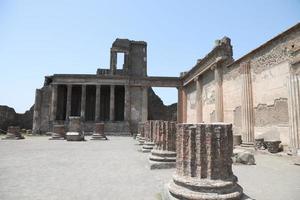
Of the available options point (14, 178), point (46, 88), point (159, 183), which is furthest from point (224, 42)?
point (46, 88)

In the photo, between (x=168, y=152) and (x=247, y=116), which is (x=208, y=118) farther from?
(x=168, y=152)

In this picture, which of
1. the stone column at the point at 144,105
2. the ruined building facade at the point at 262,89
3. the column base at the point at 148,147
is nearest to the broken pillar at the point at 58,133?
the column base at the point at 148,147

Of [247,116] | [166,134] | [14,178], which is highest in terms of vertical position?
[247,116]

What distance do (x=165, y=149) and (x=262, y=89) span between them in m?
6.97

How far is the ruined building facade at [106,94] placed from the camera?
27.7 m

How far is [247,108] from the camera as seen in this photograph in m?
12.7

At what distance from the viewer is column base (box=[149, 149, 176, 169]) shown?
6.70 m

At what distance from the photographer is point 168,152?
7.11m

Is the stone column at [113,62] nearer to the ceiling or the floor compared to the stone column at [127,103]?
nearer to the ceiling

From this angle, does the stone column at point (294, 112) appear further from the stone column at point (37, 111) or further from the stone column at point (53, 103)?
the stone column at point (37, 111)

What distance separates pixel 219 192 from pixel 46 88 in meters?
29.0

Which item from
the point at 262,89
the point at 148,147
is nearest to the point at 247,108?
the point at 262,89

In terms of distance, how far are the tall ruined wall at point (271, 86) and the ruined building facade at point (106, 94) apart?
16.1 meters

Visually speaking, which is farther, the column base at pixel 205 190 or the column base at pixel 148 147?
the column base at pixel 148 147
